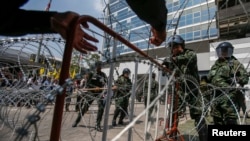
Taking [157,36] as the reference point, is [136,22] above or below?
above

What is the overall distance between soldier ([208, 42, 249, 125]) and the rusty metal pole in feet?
9.51

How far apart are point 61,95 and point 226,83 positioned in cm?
331

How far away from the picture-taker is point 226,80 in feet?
12.6

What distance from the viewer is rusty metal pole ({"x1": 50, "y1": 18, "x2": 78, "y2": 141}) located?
39.7 inches

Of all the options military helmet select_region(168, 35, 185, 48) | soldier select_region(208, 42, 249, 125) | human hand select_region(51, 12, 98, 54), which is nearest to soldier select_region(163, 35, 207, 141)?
military helmet select_region(168, 35, 185, 48)

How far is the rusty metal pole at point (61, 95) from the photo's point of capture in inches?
39.7

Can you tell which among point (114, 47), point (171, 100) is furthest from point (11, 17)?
point (171, 100)

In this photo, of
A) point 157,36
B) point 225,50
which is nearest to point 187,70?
point 225,50

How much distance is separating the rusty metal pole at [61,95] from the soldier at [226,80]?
2.90m

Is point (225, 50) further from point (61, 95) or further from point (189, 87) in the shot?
point (61, 95)

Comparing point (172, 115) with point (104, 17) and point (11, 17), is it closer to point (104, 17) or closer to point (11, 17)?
point (104, 17)

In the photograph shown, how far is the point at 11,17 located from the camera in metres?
1.14

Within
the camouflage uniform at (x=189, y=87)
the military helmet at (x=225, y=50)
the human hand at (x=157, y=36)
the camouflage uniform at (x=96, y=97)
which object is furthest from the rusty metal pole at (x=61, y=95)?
the military helmet at (x=225, y=50)

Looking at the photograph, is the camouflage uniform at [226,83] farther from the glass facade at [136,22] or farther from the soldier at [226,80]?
the glass facade at [136,22]
